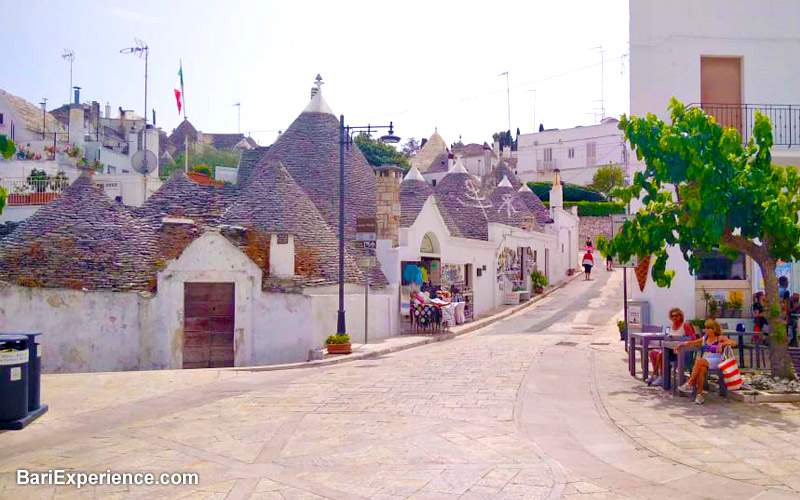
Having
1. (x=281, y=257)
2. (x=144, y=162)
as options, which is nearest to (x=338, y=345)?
(x=281, y=257)

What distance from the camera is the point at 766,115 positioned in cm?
1638

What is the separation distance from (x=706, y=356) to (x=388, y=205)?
14.8 meters

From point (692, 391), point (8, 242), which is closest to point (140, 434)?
point (692, 391)

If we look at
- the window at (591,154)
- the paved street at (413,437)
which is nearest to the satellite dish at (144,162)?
the paved street at (413,437)

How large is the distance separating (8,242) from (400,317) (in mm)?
11993

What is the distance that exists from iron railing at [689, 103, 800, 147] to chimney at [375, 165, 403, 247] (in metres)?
10.9

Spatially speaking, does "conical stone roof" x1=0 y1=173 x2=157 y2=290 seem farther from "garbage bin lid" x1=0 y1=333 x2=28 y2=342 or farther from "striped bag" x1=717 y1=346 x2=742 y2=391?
"striped bag" x1=717 y1=346 x2=742 y2=391

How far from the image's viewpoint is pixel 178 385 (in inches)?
536

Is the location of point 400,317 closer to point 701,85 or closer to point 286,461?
point 701,85

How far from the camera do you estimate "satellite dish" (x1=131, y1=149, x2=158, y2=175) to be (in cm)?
3556

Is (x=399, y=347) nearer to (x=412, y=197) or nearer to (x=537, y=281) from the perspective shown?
(x=412, y=197)

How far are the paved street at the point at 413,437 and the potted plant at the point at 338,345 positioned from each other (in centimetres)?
350

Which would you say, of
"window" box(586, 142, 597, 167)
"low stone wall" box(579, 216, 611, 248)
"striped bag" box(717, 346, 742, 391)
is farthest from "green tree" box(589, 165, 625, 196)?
"striped bag" box(717, 346, 742, 391)

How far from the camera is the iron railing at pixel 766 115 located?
52.8ft
